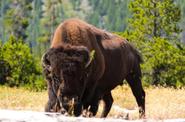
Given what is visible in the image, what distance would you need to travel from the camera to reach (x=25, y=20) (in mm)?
106062

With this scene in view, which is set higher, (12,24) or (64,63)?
(64,63)

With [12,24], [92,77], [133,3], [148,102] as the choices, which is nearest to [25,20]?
[12,24]

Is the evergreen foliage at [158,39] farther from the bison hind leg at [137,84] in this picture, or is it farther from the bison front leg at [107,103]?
the bison front leg at [107,103]

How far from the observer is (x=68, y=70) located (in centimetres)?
995

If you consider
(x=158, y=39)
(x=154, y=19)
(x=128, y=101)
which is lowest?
(x=158, y=39)

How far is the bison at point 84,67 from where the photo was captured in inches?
388

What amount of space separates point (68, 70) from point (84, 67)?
655 mm

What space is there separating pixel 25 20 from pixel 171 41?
63.0 meters

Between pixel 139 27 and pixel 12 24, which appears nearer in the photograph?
pixel 139 27

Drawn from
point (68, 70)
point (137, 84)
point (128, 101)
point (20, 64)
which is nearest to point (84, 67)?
point (68, 70)

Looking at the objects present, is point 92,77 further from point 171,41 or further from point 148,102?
point 171,41

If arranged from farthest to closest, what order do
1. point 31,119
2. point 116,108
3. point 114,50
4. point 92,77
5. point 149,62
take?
1. point 149,62
2. point 116,108
3. point 114,50
4. point 92,77
5. point 31,119

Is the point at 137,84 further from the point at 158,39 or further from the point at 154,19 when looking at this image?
the point at 154,19

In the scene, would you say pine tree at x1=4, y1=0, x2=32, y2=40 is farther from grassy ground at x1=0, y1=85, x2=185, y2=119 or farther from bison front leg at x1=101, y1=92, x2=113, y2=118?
bison front leg at x1=101, y1=92, x2=113, y2=118
